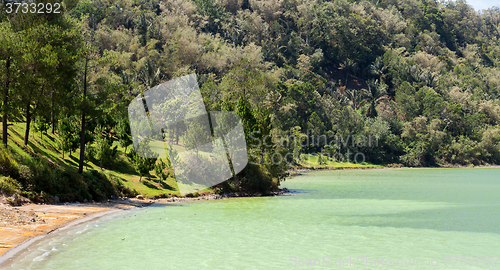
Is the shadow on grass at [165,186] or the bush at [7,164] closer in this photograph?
the bush at [7,164]

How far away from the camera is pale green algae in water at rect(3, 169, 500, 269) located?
51.9 ft

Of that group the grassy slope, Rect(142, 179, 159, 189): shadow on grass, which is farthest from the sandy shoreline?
Rect(142, 179, 159, 189): shadow on grass

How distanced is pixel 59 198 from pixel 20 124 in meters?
13.4

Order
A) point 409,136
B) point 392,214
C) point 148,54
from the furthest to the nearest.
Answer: point 409,136, point 148,54, point 392,214

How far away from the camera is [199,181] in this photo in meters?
39.1

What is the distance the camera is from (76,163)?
31.9 m

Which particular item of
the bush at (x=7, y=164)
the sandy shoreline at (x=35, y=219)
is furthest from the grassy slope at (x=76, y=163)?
the sandy shoreline at (x=35, y=219)

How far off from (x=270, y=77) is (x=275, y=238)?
72.3 m

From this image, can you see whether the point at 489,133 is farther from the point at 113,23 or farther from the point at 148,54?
the point at 113,23

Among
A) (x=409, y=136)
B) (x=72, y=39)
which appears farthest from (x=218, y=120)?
(x=409, y=136)

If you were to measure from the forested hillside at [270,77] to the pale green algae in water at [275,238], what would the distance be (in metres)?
7.88

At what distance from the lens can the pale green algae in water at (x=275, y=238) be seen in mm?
15805

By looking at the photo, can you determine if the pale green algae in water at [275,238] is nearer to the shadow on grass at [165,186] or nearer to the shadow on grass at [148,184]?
the shadow on grass at [148,184]

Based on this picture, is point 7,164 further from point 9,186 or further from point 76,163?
point 76,163
